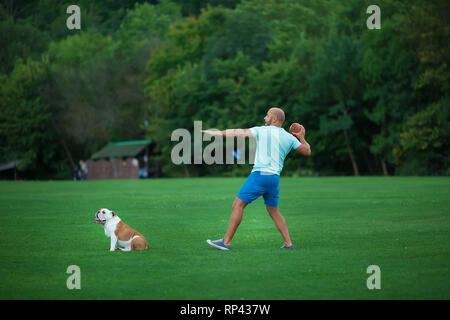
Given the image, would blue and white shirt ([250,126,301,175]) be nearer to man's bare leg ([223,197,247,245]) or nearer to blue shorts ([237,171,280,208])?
blue shorts ([237,171,280,208])

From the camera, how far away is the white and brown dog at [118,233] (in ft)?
39.8

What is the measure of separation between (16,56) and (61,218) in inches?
2904

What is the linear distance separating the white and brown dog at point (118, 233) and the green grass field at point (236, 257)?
0.29m

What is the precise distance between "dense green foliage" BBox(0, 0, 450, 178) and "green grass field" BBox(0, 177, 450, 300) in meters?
43.7

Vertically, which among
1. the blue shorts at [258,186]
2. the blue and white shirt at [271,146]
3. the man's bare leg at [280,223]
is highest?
the blue and white shirt at [271,146]

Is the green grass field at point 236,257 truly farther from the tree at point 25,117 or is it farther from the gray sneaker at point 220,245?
the tree at point 25,117

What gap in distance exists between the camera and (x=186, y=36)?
86.4m

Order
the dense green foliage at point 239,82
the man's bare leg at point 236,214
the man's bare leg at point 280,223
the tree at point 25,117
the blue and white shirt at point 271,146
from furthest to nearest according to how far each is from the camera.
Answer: the tree at point 25,117 → the dense green foliage at point 239,82 → the man's bare leg at point 280,223 → the man's bare leg at point 236,214 → the blue and white shirt at point 271,146

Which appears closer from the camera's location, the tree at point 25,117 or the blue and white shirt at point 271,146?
the blue and white shirt at point 271,146

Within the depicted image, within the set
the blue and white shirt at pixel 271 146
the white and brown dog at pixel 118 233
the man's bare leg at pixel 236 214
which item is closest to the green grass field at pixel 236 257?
the white and brown dog at pixel 118 233

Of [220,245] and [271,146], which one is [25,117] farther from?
[271,146]

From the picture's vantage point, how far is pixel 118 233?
39.8 feet

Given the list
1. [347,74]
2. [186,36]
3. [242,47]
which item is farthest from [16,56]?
[347,74]

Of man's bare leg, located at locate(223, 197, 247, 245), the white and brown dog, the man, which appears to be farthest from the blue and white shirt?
the white and brown dog
